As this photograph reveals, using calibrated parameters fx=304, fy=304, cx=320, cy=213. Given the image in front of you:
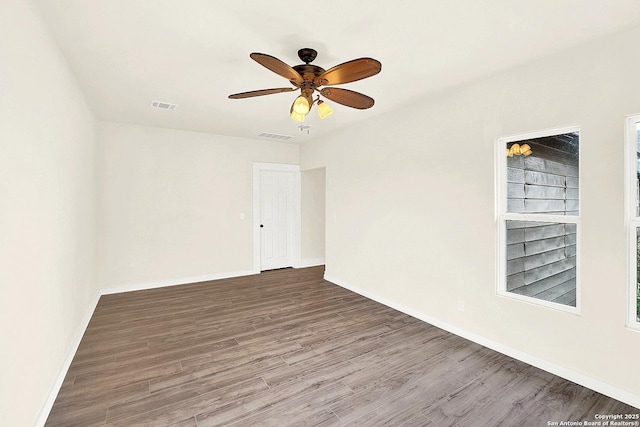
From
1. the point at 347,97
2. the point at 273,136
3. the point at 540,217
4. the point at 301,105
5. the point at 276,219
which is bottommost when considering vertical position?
the point at 276,219

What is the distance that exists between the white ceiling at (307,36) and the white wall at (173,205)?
1.67 meters

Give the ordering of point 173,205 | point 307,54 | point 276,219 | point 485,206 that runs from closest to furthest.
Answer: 1. point 307,54
2. point 485,206
3. point 173,205
4. point 276,219

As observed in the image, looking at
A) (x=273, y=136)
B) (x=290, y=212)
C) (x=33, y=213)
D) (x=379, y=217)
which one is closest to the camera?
(x=33, y=213)

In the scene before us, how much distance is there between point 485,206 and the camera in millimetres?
2986

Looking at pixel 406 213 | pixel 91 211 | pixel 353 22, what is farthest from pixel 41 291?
pixel 406 213

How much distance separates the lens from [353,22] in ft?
6.86

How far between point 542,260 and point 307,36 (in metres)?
2.77

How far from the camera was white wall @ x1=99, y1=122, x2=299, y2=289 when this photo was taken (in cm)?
477

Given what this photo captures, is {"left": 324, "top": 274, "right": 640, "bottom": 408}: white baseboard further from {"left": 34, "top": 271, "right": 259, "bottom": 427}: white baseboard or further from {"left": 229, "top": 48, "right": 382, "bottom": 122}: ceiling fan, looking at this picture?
{"left": 34, "top": 271, "right": 259, "bottom": 427}: white baseboard

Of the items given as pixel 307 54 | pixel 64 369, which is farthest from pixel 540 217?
pixel 64 369

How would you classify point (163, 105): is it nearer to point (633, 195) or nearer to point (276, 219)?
point (276, 219)

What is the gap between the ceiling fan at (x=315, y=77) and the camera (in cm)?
208

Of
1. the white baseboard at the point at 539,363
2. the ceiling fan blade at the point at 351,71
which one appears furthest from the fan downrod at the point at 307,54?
the white baseboard at the point at 539,363

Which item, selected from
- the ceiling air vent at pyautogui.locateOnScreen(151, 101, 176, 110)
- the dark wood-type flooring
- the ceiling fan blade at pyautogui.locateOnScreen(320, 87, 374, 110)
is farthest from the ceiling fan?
the dark wood-type flooring
